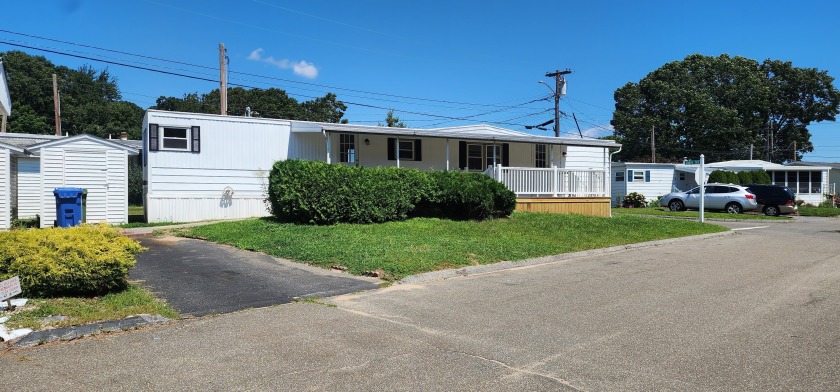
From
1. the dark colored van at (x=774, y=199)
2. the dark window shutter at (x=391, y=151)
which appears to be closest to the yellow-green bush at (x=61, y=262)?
the dark window shutter at (x=391, y=151)

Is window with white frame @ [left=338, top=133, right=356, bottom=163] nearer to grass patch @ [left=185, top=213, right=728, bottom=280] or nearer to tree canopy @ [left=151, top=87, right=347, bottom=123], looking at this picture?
grass patch @ [left=185, top=213, right=728, bottom=280]

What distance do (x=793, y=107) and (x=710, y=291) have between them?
6402cm

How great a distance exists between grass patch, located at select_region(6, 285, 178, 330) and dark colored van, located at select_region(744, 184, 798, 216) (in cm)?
2986

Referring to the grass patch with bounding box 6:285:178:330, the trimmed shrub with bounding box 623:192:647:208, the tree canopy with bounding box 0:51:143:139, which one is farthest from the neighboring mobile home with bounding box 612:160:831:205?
the tree canopy with bounding box 0:51:143:139

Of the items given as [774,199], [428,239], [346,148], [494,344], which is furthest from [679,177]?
[494,344]

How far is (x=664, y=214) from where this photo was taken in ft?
91.0

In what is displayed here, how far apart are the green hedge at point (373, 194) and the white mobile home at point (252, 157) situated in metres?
3.41

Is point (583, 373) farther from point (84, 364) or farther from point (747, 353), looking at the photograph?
point (84, 364)

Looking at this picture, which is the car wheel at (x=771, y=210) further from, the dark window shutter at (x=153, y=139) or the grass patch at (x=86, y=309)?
the grass patch at (x=86, y=309)

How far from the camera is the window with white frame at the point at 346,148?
21250mm

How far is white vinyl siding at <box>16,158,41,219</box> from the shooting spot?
18.2 metres

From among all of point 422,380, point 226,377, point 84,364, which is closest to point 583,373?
point 422,380

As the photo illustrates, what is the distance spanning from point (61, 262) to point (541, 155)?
831 inches

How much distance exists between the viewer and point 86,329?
5711 mm
